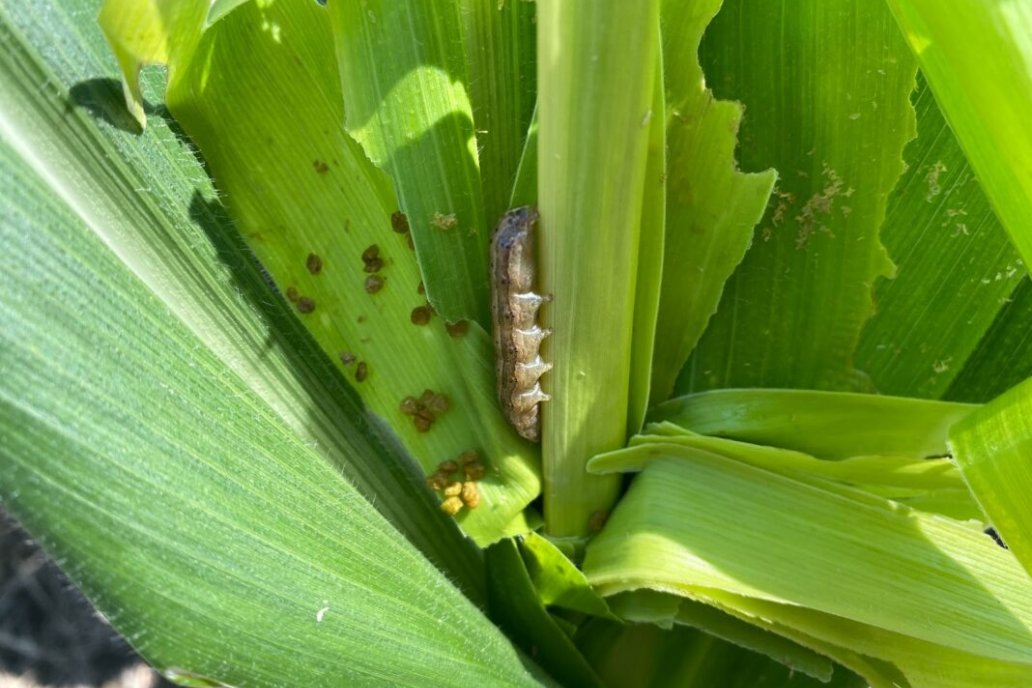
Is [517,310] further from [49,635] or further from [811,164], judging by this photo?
[49,635]

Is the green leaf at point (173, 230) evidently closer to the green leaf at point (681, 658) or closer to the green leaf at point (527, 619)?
the green leaf at point (527, 619)

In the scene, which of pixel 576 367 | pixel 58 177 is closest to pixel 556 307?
pixel 576 367

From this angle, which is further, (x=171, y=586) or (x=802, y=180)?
(x=802, y=180)

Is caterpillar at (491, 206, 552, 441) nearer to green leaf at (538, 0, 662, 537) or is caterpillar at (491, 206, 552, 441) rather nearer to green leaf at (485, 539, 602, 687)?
green leaf at (538, 0, 662, 537)

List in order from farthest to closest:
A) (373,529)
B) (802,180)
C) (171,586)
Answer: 1. (802,180)
2. (373,529)
3. (171,586)

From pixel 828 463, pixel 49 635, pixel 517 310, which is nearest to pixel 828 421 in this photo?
pixel 828 463

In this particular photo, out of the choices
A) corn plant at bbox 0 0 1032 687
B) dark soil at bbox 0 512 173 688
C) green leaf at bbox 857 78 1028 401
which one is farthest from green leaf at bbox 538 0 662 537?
dark soil at bbox 0 512 173 688

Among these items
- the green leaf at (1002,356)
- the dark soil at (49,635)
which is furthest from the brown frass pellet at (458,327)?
the dark soil at (49,635)

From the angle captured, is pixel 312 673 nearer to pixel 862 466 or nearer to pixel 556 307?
pixel 556 307
